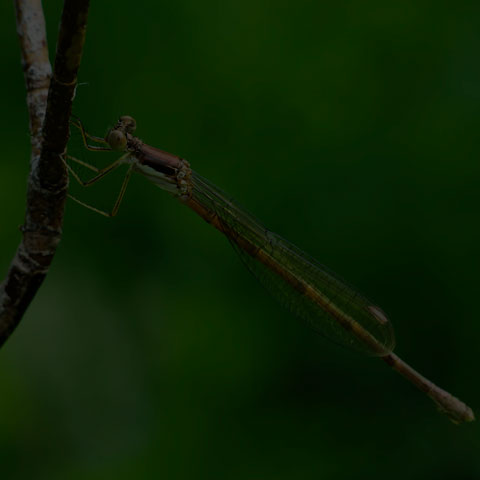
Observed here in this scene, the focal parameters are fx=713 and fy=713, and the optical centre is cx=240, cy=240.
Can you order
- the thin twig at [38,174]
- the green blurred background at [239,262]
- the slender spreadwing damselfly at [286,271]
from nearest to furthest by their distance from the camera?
1. the thin twig at [38,174]
2. the slender spreadwing damselfly at [286,271]
3. the green blurred background at [239,262]

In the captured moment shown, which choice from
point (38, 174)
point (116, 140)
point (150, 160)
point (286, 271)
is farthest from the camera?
point (286, 271)

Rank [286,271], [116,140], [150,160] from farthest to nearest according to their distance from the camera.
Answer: [286,271] < [150,160] < [116,140]

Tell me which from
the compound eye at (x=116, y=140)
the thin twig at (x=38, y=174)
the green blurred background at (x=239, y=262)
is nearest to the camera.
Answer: the thin twig at (x=38, y=174)

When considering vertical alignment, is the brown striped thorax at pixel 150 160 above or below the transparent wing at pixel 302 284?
above

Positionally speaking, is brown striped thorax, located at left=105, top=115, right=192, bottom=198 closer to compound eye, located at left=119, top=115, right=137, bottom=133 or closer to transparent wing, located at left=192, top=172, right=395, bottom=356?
compound eye, located at left=119, top=115, right=137, bottom=133

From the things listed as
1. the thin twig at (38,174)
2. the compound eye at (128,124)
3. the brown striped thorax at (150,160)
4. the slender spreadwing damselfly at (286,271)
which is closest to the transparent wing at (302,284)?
the slender spreadwing damselfly at (286,271)

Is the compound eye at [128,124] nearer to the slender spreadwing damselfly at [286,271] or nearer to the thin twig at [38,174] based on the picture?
the slender spreadwing damselfly at [286,271]

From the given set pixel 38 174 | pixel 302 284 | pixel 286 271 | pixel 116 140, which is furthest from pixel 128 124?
pixel 302 284

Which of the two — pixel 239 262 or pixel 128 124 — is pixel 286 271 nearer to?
pixel 239 262
